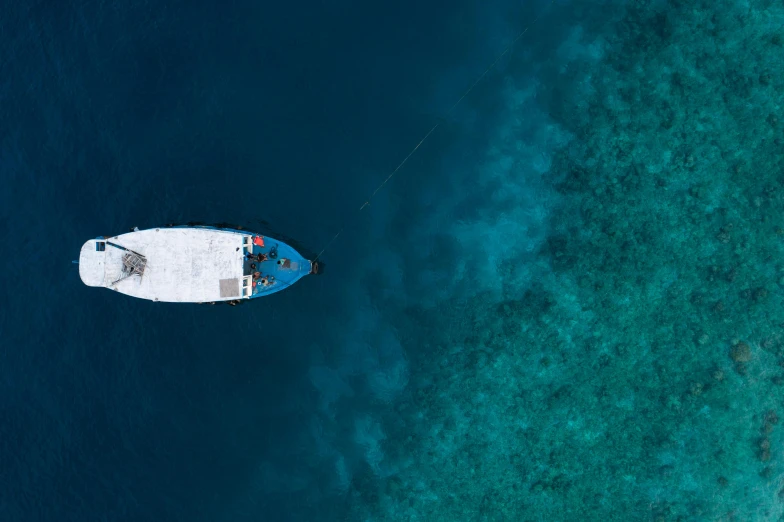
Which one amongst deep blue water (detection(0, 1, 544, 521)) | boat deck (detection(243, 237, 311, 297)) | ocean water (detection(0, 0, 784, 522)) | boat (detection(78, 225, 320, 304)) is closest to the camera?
boat (detection(78, 225, 320, 304))

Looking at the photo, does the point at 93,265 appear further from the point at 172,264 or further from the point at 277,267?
the point at 277,267

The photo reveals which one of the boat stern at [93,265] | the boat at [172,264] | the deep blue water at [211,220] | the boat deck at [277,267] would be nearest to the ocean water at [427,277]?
the deep blue water at [211,220]

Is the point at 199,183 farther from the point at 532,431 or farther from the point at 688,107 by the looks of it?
the point at 688,107

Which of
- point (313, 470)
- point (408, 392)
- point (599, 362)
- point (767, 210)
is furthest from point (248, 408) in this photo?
point (767, 210)

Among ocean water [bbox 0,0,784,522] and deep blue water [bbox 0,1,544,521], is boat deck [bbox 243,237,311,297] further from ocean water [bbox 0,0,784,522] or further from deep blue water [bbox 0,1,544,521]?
ocean water [bbox 0,0,784,522]

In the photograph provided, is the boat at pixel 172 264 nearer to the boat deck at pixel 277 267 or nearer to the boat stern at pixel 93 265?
the boat stern at pixel 93 265

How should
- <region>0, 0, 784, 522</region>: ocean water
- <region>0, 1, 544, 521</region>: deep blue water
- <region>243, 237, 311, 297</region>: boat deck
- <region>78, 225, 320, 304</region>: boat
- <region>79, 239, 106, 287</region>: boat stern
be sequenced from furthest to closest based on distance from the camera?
<region>0, 1, 544, 521</region>: deep blue water
<region>0, 0, 784, 522</region>: ocean water
<region>243, 237, 311, 297</region>: boat deck
<region>79, 239, 106, 287</region>: boat stern
<region>78, 225, 320, 304</region>: boat

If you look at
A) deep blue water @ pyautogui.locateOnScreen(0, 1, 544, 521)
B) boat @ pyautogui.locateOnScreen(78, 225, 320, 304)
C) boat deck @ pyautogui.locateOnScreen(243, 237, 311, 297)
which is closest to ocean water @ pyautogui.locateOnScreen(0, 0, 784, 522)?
deep blue water @ pyautogui.locateOnScreen(0, 1, 544, 521)
